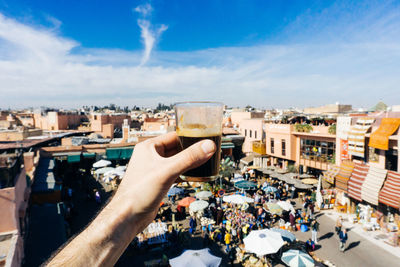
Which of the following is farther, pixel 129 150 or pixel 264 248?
pixel 129 150

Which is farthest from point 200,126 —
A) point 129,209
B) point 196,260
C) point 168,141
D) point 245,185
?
point 245,185

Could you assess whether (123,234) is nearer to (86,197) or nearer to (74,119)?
(86,197)

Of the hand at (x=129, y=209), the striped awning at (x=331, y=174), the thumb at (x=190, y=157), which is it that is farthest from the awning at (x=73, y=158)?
the thumb at (x=190, y=157)

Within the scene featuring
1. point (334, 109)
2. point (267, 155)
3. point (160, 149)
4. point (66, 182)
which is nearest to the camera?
point (160, 149)

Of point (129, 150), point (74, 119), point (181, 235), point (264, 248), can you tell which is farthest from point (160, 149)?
point (74, 119)

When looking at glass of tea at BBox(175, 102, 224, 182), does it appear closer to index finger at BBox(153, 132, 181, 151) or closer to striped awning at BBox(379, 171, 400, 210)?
index finger at BBox(153, 132, 181, 151)

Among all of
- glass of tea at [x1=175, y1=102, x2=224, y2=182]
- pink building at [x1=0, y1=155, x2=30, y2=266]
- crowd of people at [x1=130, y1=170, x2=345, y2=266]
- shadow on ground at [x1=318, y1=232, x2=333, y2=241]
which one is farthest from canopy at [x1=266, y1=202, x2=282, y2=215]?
glass of tea at [x1=175, y1=102, x2=224, y2=182]

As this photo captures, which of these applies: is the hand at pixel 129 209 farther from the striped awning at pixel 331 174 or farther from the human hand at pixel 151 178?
the striped awning at pixel 331 174
